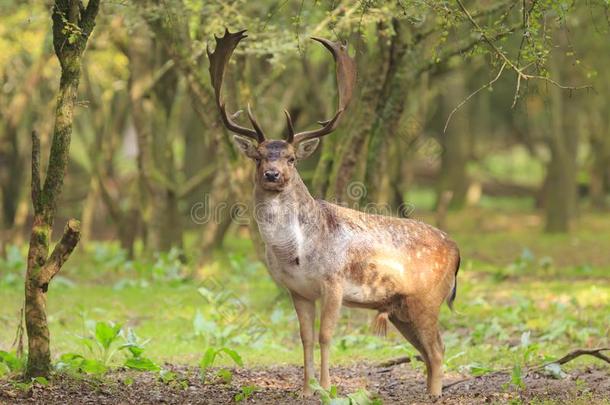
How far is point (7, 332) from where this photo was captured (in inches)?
481

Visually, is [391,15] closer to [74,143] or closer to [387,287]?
[387,287]

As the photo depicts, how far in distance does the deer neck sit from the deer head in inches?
3.6

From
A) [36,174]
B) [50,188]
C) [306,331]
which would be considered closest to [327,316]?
[306,331]

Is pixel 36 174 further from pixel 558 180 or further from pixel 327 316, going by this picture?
pixel 558 180

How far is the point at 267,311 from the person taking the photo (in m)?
13.2

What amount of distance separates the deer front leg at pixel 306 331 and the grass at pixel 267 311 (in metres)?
1.53

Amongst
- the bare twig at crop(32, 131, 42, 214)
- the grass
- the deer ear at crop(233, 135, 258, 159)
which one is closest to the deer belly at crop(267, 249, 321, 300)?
the deer ear at crop(233, 135, 258, 159)

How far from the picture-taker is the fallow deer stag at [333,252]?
27.4 ft

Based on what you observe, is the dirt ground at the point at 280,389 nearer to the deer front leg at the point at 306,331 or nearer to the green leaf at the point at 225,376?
the green leaf at the point at 225,376

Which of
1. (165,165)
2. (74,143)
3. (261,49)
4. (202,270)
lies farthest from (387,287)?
(74,143)

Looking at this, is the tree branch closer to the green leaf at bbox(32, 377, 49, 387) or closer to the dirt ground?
the green leaf at bbox(32, 377, 49, 387)

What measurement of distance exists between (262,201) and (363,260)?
98 centimetres

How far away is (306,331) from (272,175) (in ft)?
4.43

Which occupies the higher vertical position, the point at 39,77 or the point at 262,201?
the point at 39,77
